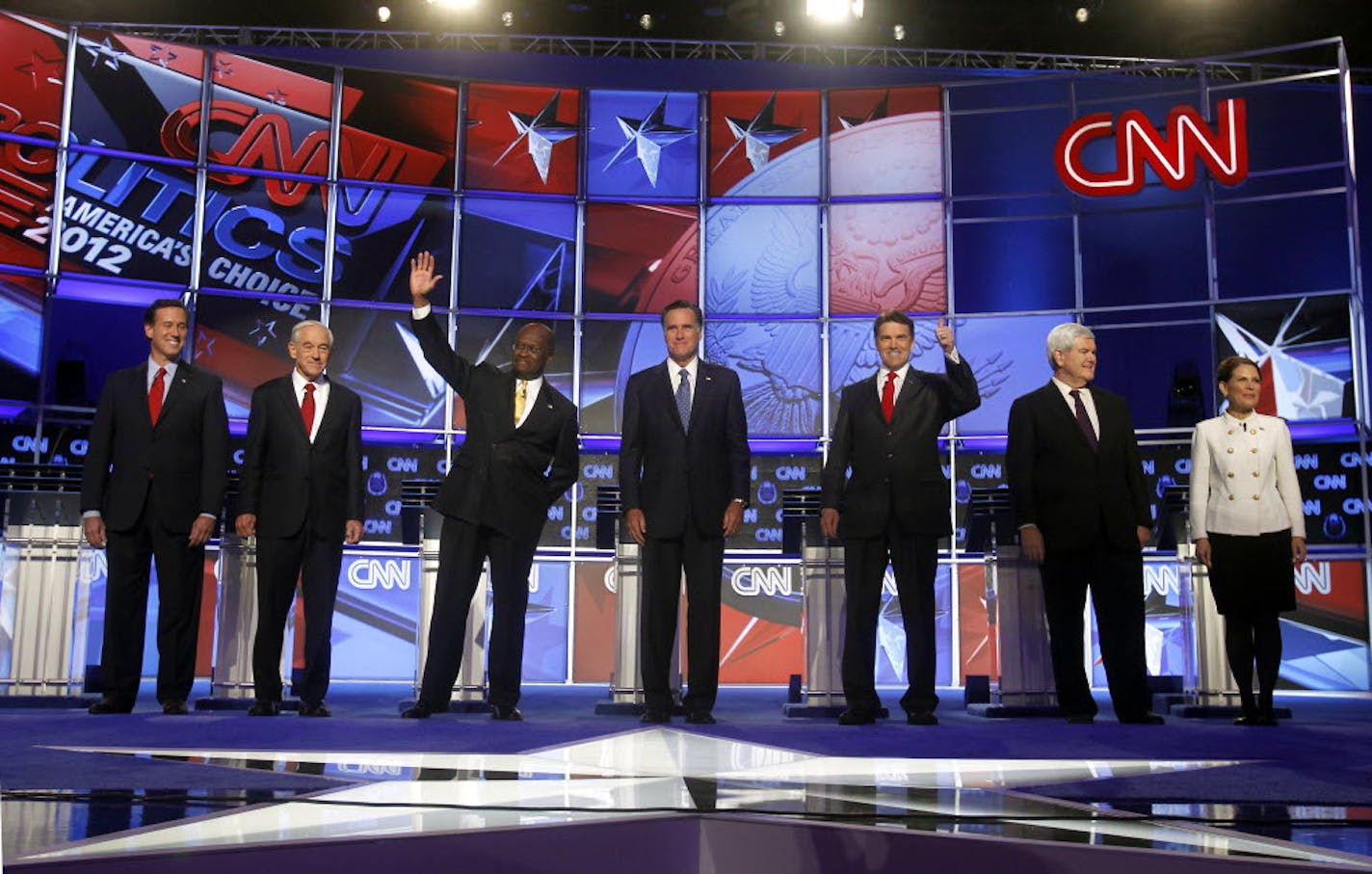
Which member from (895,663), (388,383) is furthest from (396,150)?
(895,663)

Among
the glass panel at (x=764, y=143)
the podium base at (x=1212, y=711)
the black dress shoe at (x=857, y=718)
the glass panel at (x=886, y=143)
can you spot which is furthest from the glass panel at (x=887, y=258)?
A: the black dress shoe at (x=857, y=718)

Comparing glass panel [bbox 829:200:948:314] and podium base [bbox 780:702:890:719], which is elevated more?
glass panel [bbox 829:200:948:314]

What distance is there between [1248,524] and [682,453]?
2.30m

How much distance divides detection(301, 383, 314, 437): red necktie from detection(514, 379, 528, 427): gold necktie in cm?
85

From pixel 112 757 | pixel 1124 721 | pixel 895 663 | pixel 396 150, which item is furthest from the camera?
pixel 396 150

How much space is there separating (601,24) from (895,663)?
23.9ft

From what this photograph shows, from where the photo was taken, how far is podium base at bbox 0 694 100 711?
17.3 ft

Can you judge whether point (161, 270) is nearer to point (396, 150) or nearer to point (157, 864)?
point (396, 150)

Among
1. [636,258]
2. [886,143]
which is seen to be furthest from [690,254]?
[886,143]

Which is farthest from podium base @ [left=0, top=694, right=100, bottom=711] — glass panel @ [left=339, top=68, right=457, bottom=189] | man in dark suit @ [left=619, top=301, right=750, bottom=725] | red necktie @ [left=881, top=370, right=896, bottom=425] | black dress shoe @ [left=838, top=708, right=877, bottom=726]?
glass panel @ [left=339, top=68, right=457, bottom=189]

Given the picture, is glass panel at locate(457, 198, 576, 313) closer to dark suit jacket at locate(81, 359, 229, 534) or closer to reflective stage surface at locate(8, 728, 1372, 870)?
dark suit jacket at locate(81, 359, 229, 534)

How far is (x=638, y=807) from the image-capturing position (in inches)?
88.4

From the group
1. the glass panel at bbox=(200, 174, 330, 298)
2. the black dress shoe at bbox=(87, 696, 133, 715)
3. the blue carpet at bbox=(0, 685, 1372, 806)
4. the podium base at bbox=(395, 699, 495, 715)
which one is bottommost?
the podium base at bbox=(395, 699, 495, 715)

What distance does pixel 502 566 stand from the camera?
16.0 feet
